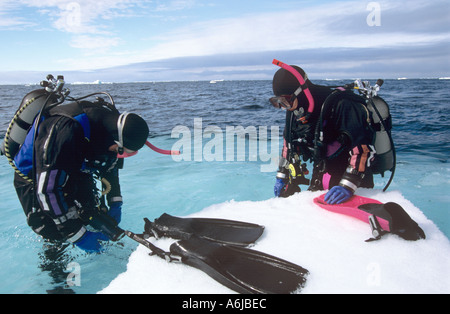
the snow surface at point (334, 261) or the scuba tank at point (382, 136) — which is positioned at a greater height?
the scuba tank at point (382, 136)

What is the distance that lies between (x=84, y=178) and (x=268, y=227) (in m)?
1.91

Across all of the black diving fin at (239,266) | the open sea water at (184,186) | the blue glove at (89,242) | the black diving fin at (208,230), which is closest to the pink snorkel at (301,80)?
the open sea water at (184,186)

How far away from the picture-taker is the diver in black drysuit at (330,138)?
287 cm

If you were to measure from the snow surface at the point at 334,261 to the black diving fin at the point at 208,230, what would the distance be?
0.09 metres

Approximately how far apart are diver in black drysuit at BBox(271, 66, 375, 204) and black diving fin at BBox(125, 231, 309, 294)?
3.43 feet

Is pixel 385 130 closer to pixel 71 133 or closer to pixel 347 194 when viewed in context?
pixel 347 194

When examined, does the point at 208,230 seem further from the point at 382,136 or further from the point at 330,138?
the point at 382,136

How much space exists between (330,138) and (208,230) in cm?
155

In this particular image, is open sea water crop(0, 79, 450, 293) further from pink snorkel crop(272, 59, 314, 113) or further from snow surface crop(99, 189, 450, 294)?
pink snorkel crop(272, 59, 314, 113)

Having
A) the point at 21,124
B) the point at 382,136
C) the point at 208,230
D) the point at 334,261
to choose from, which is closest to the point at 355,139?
the point at 382,136

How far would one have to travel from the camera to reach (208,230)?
2781 mm

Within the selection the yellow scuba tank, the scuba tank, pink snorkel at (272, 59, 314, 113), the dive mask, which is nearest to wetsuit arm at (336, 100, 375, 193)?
the scuba tank

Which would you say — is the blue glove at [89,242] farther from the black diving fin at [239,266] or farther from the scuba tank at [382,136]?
the scuba tank at [382,136]

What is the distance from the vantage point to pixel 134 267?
2.33 metres
